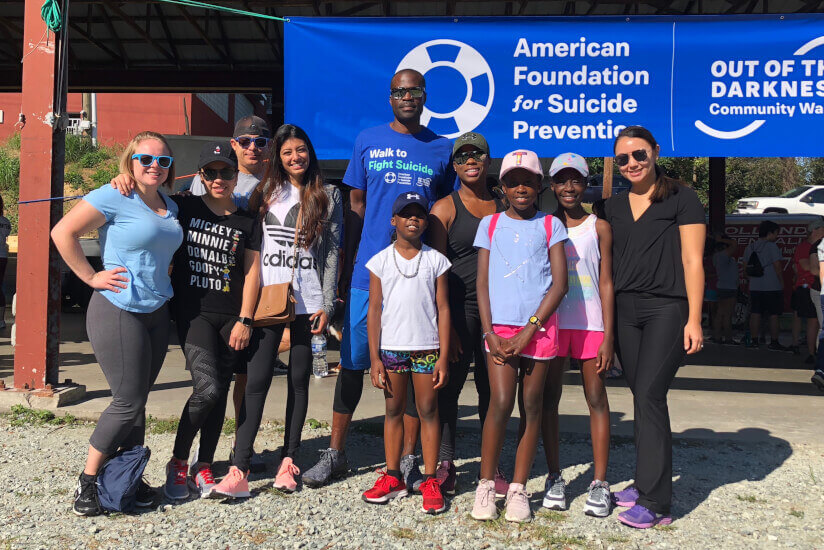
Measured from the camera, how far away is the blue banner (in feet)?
18.7

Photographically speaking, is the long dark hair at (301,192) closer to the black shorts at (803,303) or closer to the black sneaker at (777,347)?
the black shorts at (803,303)

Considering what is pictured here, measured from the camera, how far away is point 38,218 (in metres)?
5.47

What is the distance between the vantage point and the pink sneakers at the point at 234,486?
3697 millimetres

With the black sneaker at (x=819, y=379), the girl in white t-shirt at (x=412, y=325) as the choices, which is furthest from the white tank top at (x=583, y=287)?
the black sneaker at (x=819, y=379)

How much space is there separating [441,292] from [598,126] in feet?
9.12

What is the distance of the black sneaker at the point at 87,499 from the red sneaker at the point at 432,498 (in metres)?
1.57

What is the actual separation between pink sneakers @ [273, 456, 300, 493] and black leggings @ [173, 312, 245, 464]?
0.43 m

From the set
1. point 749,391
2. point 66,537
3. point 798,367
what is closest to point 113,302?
point 66,537

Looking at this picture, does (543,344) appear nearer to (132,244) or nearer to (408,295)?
(408,295)

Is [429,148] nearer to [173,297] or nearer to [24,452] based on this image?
[173,297]

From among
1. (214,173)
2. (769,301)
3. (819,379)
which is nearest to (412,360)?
(214,173)

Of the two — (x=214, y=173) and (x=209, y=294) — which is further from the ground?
(x=214, y=173)

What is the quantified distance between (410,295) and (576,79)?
301cm

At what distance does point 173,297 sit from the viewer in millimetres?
3785
